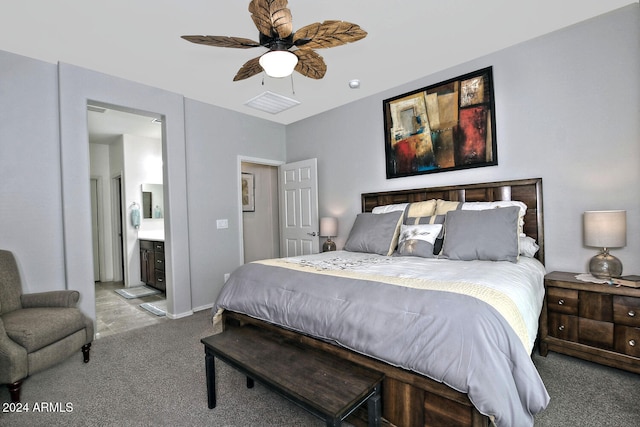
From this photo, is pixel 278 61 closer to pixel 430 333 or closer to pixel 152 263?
pixel 430 333

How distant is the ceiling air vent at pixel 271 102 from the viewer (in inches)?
154

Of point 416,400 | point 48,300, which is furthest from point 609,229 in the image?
point 48,300

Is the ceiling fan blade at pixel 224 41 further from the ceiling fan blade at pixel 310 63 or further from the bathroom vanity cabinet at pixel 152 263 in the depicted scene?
the bathroom vanity cabinet at pixel 152 263

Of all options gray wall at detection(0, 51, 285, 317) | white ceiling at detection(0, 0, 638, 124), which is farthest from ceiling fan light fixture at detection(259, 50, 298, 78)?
gray wall at detection(0, 51, 285, 317)

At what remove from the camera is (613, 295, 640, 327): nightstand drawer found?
2.05 m

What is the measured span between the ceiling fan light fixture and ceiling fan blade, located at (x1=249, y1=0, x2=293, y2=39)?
4.1 inches

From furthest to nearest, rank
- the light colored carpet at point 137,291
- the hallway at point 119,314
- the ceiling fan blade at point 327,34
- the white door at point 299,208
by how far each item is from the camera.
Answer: the light colored carpet at point 137,291
the white door at point 299,208
the hallway at point 119,314
the ceiling fan blade at point 327,34

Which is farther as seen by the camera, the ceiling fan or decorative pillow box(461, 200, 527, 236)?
decorative pillow box(461, 200, 527, 236)

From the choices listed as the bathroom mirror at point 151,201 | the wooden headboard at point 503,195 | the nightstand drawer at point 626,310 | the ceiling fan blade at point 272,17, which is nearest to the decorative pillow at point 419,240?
the wooden headboard at point 503,195

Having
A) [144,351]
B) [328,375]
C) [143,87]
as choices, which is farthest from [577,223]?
[143,87]

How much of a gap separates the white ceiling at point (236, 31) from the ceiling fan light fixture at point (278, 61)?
1.52 feet

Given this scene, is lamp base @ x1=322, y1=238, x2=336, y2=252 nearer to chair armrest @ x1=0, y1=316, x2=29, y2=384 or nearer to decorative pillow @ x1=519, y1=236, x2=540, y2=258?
decorative pillow @ x1=519, y1=236, x2=540, y2=258

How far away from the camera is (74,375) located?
2355mm

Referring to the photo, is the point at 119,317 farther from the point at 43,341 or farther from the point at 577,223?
the point at 577,223
